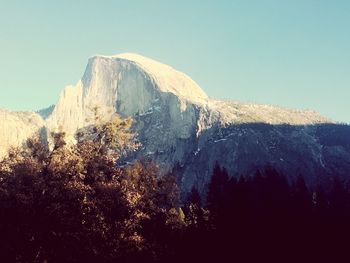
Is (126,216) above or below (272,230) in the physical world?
above

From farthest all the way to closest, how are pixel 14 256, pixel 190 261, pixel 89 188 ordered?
pixel 190 261, pixel 89 188, pixel 14 256

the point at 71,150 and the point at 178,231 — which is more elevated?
the point at 71,150

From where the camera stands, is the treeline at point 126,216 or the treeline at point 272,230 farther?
the treeline at point 272,230

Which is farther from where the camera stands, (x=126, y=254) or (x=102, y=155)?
(x=102, y=155)

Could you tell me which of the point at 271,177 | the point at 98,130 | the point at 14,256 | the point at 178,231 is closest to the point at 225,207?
the point at 178,231

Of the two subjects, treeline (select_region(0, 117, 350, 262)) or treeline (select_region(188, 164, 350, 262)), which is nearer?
treeline (select_region(0, 117, 350, 262))

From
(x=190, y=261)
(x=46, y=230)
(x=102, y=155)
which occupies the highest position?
(x=102, y=155)

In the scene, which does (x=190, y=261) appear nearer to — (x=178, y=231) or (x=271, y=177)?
(x=178, y=231)

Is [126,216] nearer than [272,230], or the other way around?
[126,216]
